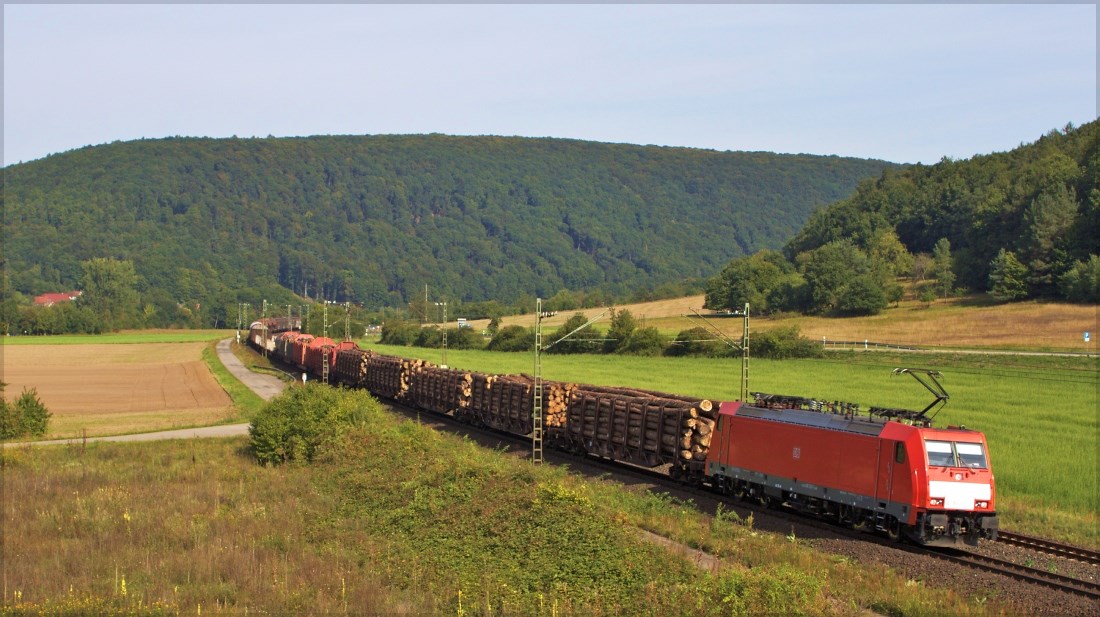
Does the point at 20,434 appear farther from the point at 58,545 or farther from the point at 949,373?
the point at 949,373

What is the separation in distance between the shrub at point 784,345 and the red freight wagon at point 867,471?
1896 inches

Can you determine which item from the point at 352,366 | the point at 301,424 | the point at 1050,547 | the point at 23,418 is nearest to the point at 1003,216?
the point at 352,366

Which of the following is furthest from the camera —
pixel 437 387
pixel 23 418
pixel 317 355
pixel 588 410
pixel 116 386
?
pixel 116 386

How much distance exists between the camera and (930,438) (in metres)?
20.5

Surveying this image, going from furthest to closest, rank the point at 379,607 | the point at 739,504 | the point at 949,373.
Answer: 1. the point at 949,373
2. the point at 739,504
3. the point at 379,607

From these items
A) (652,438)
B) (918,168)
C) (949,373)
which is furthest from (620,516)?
(918,168)

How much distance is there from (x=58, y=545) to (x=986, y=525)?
19.9m

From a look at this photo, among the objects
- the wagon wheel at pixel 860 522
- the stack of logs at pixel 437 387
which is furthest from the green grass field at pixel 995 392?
the stack of logs at pixel 437 387

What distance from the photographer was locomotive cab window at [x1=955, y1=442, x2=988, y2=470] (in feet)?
67.6

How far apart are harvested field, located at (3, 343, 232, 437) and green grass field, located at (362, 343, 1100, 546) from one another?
22.4m

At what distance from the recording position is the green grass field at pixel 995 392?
26.4 meters

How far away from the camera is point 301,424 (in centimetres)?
3459

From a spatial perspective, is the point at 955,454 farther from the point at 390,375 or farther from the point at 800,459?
the point at 390,375

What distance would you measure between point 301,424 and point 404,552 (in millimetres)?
15897
